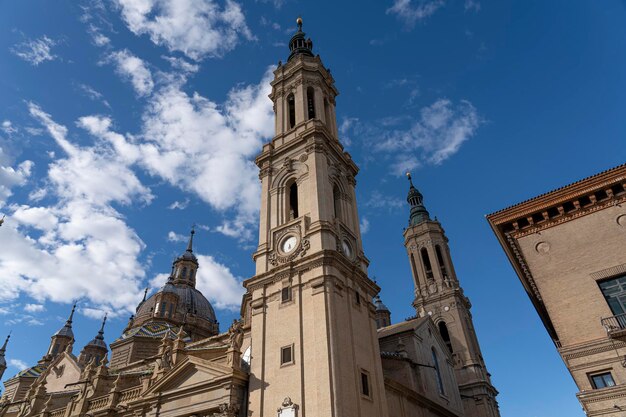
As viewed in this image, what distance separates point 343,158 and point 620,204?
54.9 feet

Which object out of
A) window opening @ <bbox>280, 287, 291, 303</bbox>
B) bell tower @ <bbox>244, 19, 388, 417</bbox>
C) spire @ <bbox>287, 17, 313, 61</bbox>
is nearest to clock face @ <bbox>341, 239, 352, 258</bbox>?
bell tower @ <bbox>244, 19, 388, 417</bbox>

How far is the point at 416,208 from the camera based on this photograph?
56.7 m

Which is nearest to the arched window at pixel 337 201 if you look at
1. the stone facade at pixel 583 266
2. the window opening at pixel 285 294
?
the window opening at pixel 285 294

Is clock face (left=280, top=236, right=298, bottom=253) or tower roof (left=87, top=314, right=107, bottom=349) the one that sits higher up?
tower roof (left=87, top=314, right=107, bottom=349)

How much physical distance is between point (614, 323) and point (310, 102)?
23803 mm

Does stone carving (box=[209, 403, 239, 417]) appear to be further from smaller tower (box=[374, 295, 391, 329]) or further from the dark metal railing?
smaller tower (box=[374, 295, 391, 329])

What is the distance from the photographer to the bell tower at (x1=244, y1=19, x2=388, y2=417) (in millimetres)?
19750

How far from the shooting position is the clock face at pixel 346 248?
25562 millimetres

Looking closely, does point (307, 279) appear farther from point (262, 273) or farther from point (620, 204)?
point (620, 204)

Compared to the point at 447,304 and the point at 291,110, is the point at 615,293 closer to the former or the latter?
the point at 291,110

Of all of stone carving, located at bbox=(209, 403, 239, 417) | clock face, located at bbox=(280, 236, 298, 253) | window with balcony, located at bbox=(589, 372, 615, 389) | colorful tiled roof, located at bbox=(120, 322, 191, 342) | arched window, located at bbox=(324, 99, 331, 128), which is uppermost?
arched window, located at bbox=(324, 99, 331, 128)

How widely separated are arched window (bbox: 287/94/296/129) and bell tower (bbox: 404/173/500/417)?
24302 millimetres

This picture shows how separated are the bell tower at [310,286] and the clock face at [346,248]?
93mm

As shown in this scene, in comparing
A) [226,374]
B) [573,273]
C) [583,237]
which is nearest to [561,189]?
[583,237]
